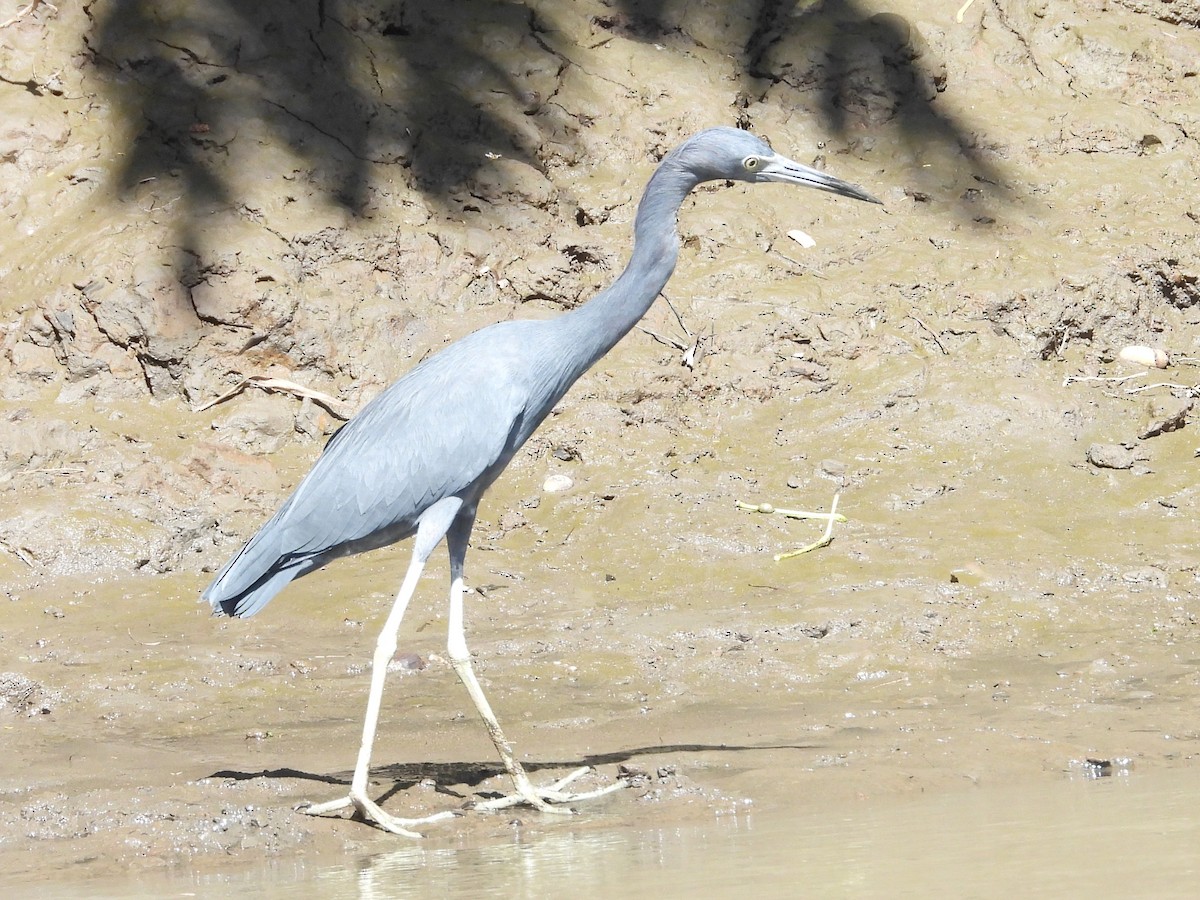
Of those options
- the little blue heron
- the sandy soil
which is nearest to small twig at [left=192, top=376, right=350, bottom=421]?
the sandy soil

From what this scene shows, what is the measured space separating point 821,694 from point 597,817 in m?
1.67

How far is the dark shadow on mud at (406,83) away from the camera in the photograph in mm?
9883

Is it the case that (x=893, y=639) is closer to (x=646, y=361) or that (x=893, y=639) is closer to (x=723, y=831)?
(x=723, y=831)

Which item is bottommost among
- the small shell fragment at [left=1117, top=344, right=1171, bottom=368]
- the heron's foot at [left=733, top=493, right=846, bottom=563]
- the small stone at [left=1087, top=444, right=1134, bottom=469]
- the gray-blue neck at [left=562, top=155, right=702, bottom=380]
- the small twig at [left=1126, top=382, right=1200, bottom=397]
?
the heron's foot at [left=733, top=493, right=846, bottom=563]

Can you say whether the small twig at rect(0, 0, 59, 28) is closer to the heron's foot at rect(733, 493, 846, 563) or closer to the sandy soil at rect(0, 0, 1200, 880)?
the sandy soil at rect(0, 0, 1200, 880)

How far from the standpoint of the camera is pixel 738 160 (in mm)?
5660

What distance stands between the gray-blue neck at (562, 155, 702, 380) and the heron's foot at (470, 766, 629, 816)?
4.99ft

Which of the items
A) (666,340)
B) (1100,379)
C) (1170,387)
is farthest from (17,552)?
(1170,387)

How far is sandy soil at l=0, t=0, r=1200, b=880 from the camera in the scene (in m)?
5.78

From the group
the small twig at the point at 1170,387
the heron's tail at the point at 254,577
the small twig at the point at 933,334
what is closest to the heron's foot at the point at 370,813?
the heron's tail at the point at 254,577

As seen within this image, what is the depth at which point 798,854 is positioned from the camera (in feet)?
13.6

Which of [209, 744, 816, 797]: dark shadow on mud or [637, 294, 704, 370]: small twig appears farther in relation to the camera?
[637, 294, 704, 370]: small twig

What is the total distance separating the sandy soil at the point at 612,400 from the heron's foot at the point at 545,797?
0.06m

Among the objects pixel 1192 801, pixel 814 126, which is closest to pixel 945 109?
pixel 814 126
